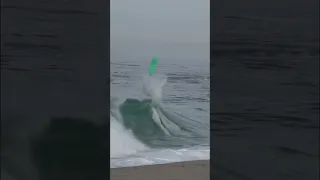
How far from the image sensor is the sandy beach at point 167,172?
5.28 m

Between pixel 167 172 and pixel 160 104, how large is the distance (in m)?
8.93

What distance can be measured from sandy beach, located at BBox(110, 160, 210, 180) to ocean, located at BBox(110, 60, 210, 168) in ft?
14.3

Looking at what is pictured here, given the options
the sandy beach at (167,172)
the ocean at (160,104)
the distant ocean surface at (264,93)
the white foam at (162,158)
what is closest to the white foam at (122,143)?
the ocean at (160,104)

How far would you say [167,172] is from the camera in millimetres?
5582

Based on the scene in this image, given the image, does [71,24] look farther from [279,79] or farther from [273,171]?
[273,171]

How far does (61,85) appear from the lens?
5.80 ft

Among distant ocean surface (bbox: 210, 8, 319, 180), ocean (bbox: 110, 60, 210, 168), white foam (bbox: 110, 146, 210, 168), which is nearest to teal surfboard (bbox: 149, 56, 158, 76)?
ocean (bbox: 110, 60, 210, 168)

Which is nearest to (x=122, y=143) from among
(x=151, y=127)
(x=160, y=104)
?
(x=151, y=127)

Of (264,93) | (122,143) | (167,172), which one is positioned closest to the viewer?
(264,93)

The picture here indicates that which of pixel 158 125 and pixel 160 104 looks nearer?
pixel 158 125

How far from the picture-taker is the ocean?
1165 cm

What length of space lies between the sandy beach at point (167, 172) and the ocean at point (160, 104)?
4.35 metres

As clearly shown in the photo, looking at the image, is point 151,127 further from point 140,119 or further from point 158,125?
point 140,119

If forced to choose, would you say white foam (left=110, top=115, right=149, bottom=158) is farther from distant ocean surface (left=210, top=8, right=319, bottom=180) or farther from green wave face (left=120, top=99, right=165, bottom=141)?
distant ocean surface (left=210, top=8, right=319, bottom=180)
